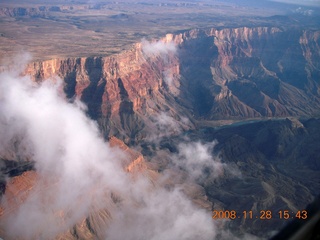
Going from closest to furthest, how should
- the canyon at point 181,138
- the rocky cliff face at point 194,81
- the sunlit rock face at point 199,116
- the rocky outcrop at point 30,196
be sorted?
the rocky outcrop at point 30,196, the canyon at point 181,138, the sunlit rock face at point 199,116, the rocky cliff face at point 194,81

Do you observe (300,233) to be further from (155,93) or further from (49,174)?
(155,93)

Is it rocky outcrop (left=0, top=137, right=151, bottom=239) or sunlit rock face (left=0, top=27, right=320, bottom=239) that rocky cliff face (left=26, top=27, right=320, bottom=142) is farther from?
rocky outcrop (left=0, top=137, right=151, bottom=239)

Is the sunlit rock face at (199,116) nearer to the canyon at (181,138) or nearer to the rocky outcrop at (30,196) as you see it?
the rocky outcrop at (30,196)

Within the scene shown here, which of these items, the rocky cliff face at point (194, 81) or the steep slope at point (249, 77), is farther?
the steep slope at point (249, 77)
